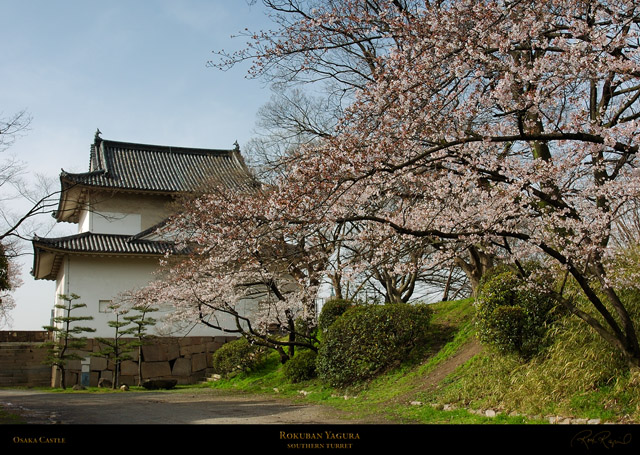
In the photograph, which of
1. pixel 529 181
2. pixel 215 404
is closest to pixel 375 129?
pixel 529 181

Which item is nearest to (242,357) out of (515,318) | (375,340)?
(375,340)

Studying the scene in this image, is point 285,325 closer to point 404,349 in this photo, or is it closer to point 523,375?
point 404,349

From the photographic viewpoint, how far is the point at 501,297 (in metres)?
9.82

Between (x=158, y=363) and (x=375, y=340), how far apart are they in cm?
1431

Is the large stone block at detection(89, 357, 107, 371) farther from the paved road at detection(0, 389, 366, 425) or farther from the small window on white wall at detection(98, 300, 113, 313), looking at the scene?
the paved road at detection(0, 389, 366, 425)

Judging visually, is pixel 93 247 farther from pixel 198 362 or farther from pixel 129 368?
pixel 198 362

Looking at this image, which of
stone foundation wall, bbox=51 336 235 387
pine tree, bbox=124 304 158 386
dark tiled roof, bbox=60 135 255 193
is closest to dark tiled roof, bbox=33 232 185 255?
dark tiled roof, bbox=60 135 255 193

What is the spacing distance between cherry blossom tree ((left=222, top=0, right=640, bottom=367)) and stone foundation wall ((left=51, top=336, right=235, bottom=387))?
18.1 metres

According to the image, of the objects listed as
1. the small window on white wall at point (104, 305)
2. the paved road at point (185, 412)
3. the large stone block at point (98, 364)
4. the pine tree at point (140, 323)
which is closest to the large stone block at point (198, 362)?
the pine tree at point (140, 323)

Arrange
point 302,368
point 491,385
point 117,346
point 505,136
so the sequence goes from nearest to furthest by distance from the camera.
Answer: point 505,136, point 491,385, point 302,368, point 117,346

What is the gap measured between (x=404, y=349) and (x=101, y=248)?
16.4 m

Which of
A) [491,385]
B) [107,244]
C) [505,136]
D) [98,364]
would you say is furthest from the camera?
[107,244]

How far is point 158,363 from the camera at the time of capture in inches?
958

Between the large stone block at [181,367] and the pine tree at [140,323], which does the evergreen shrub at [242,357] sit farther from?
the large stone block at [181,367]
